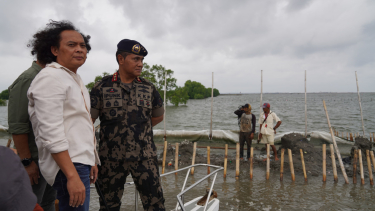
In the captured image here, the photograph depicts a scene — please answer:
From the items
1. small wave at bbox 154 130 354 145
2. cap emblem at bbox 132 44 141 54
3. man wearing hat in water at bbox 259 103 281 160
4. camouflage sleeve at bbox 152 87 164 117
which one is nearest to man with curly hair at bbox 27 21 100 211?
cap emblem at bbox 132 44 141 54

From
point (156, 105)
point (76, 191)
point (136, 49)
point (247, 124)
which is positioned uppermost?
point (136, 49)

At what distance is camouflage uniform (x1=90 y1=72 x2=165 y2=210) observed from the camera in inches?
86.1

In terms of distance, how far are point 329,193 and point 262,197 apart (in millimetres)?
1816

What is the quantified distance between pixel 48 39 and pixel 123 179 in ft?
4.40

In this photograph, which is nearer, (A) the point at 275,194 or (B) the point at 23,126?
(B) the point at 23,126

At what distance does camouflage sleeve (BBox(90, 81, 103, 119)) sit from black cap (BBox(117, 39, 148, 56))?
0.44 meters

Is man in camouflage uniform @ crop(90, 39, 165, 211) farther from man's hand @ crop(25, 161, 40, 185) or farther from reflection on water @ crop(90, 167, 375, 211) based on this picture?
reflection on water @ crop(90, 167, 375, 211)

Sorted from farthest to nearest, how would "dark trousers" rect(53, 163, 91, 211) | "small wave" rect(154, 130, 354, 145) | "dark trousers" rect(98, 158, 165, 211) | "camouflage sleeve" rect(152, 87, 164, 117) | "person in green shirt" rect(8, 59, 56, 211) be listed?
1. "small wave" rect(154, 130, 354, 145)
2. "camouflage sleeve" rect(152, 87, 164, 117)
3. "dark trousers" rect(98, 158, 165, 211)
4. "person in green shirt" rect(8, 59, 56, 211)
5. "dark trousers" rect(53, 163, 91, 211)

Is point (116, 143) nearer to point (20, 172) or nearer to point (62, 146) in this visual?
point (62, 146)

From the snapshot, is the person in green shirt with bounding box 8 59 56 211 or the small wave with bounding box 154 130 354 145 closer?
the person in green shirt with bounding box 8 59 56 211

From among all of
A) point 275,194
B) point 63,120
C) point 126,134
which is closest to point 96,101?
point 126,134

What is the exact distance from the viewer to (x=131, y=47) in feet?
7.58

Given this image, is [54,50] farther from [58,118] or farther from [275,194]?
[275,194]

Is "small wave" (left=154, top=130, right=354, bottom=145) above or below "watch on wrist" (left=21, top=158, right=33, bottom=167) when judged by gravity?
below
